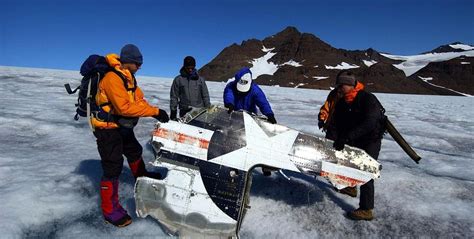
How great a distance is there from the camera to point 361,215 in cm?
382

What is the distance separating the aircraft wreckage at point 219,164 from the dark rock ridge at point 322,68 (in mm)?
110812

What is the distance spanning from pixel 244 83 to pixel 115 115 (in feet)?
6.69

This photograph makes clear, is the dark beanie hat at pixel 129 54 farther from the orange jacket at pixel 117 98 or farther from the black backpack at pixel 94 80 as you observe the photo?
the black backpack at pixel 94 80

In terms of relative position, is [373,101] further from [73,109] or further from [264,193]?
[73,109]

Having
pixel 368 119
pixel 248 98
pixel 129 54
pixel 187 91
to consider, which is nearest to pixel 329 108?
pixel 368 119

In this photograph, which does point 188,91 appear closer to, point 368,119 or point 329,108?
point 329,108

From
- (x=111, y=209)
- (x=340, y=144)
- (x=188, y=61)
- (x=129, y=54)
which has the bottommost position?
(x=111, y=209)

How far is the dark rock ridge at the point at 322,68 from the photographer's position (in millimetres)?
112556

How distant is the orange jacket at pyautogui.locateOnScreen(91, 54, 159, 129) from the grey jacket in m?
2.82

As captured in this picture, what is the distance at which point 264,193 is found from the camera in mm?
4527

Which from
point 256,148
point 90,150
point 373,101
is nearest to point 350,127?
point 373,101

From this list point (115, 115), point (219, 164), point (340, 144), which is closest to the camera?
point (219, 164)

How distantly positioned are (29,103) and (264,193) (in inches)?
356

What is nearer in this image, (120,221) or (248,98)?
(120,221)
